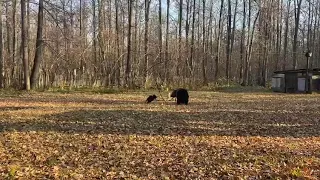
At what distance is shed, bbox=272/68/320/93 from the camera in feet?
97.5

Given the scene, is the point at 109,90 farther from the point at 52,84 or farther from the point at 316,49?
the point at 316,49

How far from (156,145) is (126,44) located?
3578 centimetres

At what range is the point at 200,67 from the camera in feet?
158

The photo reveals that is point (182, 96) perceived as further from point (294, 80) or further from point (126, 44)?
point (126, 44)

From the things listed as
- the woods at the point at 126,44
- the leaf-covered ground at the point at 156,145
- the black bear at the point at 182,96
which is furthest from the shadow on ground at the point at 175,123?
the woods at the point at 126,44

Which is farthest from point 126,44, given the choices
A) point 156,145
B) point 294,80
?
point 156,145

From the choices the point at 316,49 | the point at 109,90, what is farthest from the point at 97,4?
the point at 316,49

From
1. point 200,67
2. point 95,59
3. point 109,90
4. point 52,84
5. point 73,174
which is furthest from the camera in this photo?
point 200,67

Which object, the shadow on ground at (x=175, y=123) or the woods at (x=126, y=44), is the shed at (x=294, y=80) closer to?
the woods at (x=126, y=44)

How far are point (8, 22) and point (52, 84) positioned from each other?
47.2 feet

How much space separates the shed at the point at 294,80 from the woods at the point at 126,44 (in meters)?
6.99

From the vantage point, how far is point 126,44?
4344 cm

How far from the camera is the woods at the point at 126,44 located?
27492 mm

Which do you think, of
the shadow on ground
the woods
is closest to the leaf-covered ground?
the shadow on ground
